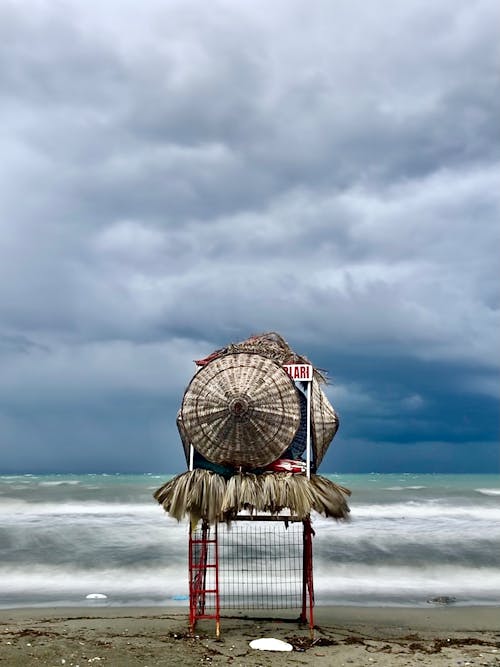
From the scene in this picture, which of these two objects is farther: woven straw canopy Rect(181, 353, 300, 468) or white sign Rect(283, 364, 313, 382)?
white sign Rect(283, 364, 313, 382)

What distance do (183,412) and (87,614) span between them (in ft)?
18.3

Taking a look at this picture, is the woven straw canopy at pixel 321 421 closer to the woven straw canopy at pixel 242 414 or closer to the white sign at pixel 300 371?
the white sign at pixel 300 371

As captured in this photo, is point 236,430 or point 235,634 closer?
point 236,430

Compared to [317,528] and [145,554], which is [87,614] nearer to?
[145,554]

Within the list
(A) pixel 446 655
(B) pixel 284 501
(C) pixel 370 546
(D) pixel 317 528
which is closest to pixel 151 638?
(B) pixel 284 501

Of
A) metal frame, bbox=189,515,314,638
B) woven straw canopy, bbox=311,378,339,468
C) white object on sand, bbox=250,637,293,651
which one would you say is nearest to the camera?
white object on sand, bbox=250,637,293,651

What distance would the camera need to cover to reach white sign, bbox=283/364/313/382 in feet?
35.4

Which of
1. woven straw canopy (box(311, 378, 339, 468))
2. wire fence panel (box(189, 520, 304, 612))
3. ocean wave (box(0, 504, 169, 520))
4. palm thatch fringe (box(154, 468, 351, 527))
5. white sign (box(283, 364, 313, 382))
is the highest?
white sign (box(283, 364, 313, 382))

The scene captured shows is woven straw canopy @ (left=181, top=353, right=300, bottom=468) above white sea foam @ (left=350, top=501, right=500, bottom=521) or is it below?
above

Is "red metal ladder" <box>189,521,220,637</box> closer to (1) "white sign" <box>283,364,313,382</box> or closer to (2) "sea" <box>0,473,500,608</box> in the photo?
(2) "sea" <box>0,473,500,608</box>

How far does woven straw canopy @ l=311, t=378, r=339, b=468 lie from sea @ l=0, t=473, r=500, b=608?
1231mm

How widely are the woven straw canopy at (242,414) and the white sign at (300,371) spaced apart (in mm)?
192

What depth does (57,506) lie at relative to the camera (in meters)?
39.2

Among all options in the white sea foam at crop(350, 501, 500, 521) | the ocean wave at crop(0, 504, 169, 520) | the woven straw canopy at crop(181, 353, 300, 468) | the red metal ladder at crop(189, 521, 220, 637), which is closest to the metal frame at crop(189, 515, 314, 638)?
the red metal ladder at crop(189, 521, 220, 637)
